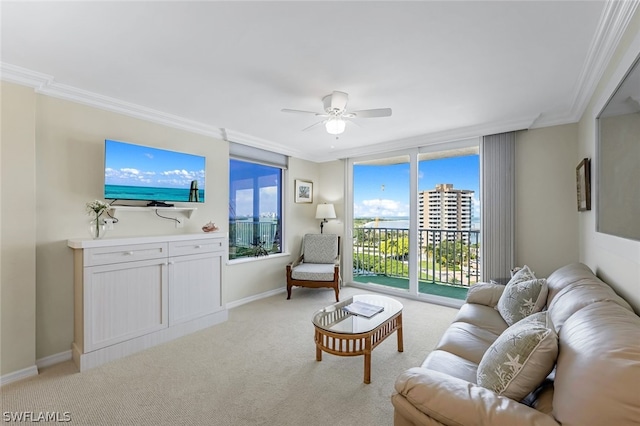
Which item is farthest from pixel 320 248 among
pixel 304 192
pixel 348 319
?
pixel 348 319

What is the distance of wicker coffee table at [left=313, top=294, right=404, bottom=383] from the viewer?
2.13m

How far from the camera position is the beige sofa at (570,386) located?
0.82 metres

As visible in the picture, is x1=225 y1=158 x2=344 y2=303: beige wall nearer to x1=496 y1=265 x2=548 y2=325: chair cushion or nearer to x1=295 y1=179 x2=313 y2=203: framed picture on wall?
x1=295 y1=179 x2=313 y2=203: framed picture on wall

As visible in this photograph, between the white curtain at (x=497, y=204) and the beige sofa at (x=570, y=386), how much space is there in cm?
197

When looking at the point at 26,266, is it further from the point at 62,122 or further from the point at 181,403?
the point at 181,403

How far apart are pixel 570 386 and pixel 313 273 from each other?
10.9 feet

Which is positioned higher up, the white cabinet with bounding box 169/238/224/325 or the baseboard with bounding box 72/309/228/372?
the white cabinet with bounding box 169/238/224/325

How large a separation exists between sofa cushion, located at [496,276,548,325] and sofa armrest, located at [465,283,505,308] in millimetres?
346

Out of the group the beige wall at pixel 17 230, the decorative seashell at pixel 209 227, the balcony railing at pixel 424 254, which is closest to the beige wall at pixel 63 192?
the beige wall at pixel 17 230

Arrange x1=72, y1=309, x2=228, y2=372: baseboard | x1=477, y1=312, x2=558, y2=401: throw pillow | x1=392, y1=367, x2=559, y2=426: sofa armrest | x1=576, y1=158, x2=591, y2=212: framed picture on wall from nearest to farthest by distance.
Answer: x1=392, y1=367, x2=559, y2=426: sofa armrest, x1=477, y1=312, x2=558, y2=401: throw pillow, x1=72, y1=309, x2=228, y2=372: baseboard, x1=576, y1=158, x2=591, y2=212: framed picture on wall

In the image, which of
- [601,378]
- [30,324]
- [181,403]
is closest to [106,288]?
[30,324]

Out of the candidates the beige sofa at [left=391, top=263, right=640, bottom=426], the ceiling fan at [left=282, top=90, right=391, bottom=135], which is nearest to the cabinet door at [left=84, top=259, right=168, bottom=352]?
the ceiling fan at [left=282, top=90, right=391, bottom=135]

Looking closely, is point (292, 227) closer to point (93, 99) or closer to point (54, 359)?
point (93, 99)

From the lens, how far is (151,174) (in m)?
2.93
